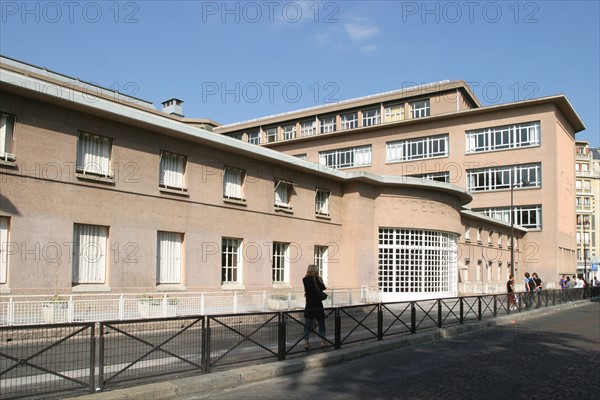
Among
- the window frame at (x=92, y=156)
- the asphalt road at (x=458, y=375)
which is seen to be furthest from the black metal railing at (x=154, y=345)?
the window frame at (x=92, y=156)

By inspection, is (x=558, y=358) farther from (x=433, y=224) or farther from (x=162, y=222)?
(x=433, y=224)

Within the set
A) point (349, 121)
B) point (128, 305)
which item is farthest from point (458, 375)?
point (349, 121)

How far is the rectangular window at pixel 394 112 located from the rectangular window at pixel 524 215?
1404 cm

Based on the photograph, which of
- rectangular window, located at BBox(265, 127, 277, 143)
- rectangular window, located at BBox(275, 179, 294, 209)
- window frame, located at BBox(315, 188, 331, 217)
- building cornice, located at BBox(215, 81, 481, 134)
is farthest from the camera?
rectangular window, located at BBox(265, 127, 277, 143)

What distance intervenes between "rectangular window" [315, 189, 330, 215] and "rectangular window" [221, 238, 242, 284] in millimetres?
5713

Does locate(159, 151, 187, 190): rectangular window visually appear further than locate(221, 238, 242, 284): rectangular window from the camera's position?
No

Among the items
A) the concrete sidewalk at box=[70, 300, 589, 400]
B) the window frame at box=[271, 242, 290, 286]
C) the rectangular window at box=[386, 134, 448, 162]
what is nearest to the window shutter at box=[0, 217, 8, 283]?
the concrete sidewalk at box=[70, 300, 589, 400]

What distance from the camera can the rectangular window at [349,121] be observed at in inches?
2454

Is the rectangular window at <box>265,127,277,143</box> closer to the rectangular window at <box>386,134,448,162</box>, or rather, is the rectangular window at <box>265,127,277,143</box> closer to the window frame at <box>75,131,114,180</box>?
the rectangular window at <box>386,134,448,162</box>

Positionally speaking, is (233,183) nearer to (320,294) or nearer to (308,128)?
(320,294)

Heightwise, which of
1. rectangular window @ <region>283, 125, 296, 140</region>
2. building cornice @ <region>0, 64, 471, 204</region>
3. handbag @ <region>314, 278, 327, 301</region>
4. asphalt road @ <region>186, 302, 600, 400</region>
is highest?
rectangular window @ <region>283, 125, 296, 140</region>

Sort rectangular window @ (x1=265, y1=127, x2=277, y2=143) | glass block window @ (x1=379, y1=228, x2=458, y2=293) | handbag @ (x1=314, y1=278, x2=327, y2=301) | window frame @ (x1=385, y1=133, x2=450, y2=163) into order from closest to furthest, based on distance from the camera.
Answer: handbag @ (x1=314, y1=278, x2=327, y2=301)
glass block window @ (x1=379, y1=228, x2=458, y2=293)
window frame @ (x1=385, y1=133, x2=450, y2=163)
rectangular window @ (x1=265, y1=127, x2=277, y2=143)

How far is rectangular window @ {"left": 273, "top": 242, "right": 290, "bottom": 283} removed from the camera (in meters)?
22.7

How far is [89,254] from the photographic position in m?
15.7
